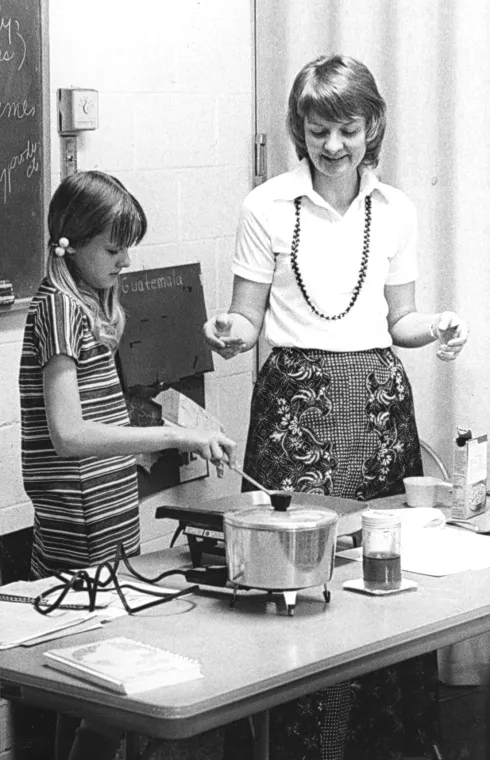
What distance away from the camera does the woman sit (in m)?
2.68

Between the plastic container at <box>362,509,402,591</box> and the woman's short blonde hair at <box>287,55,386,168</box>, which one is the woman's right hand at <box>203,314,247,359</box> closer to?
the woman's short blonde hair at <box>287,55,386,168</box>

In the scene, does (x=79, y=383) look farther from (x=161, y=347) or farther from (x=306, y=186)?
(x=161, y=347)

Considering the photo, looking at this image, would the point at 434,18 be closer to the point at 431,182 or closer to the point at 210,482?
the point at 431,182

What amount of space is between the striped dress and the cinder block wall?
1.96 feet

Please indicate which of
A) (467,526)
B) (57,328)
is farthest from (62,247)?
(467,526)

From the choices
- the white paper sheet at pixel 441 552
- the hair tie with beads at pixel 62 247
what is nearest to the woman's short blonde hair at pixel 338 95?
the hair tie with beads at pixel 62 247

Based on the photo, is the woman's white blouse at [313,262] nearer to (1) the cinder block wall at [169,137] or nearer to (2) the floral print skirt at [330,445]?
(2) the floral print skirt at [330,445]

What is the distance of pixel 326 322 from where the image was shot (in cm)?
275

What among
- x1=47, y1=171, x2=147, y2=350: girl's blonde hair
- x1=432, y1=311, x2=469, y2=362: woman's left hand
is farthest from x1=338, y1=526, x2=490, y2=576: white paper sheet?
x1=47, y1=171, x2=147, y2=350: girl's blonde hair

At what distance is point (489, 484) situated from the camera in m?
3.48

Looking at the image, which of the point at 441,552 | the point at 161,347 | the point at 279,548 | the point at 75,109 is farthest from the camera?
the point at 161,347

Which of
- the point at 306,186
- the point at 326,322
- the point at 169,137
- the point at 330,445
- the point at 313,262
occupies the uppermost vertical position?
the point at 169,137

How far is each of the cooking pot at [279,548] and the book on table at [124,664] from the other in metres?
0.21

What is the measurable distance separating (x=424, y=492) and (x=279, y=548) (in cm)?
75
